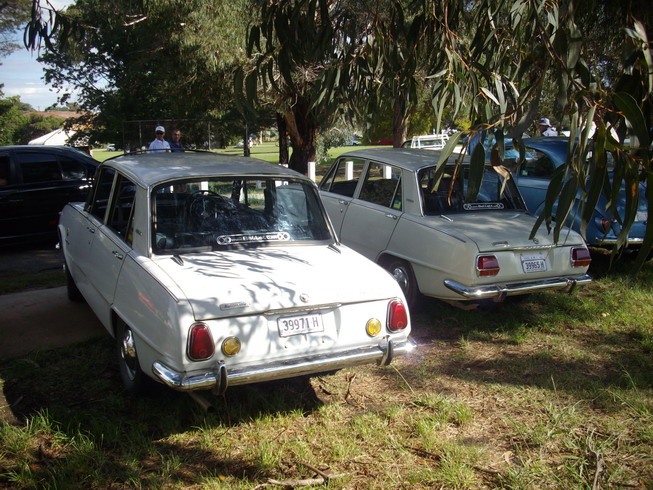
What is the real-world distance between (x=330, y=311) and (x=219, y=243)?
110 cm

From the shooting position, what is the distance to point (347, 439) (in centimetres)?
413

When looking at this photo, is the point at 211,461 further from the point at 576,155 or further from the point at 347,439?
the point at 576,155

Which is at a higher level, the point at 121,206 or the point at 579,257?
the point at 121,206

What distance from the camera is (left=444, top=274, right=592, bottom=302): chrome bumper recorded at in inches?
226

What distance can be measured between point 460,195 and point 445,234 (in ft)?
3.20

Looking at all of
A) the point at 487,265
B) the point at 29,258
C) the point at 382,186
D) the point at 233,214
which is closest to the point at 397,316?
the point at 233,214

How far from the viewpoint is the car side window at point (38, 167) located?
31.5 feet

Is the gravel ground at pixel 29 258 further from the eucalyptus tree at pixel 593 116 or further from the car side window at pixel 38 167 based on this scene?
the eucalyptus tree at pixel 593 116

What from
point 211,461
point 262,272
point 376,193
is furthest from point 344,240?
point 211,461

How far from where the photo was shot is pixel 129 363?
4523mm

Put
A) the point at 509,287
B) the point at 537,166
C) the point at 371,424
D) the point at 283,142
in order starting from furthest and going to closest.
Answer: the point at 283,142 < the point at 537,166 < the point at 509,287 < the point at 371,424

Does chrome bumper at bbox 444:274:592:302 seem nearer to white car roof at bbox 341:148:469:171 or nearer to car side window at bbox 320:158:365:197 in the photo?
white car roof at bbox 341:148:469:171

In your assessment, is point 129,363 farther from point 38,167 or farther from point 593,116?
point 38,167

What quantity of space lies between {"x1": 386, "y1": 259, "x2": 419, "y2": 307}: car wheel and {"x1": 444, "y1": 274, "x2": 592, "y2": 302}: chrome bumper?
532 millimetres
